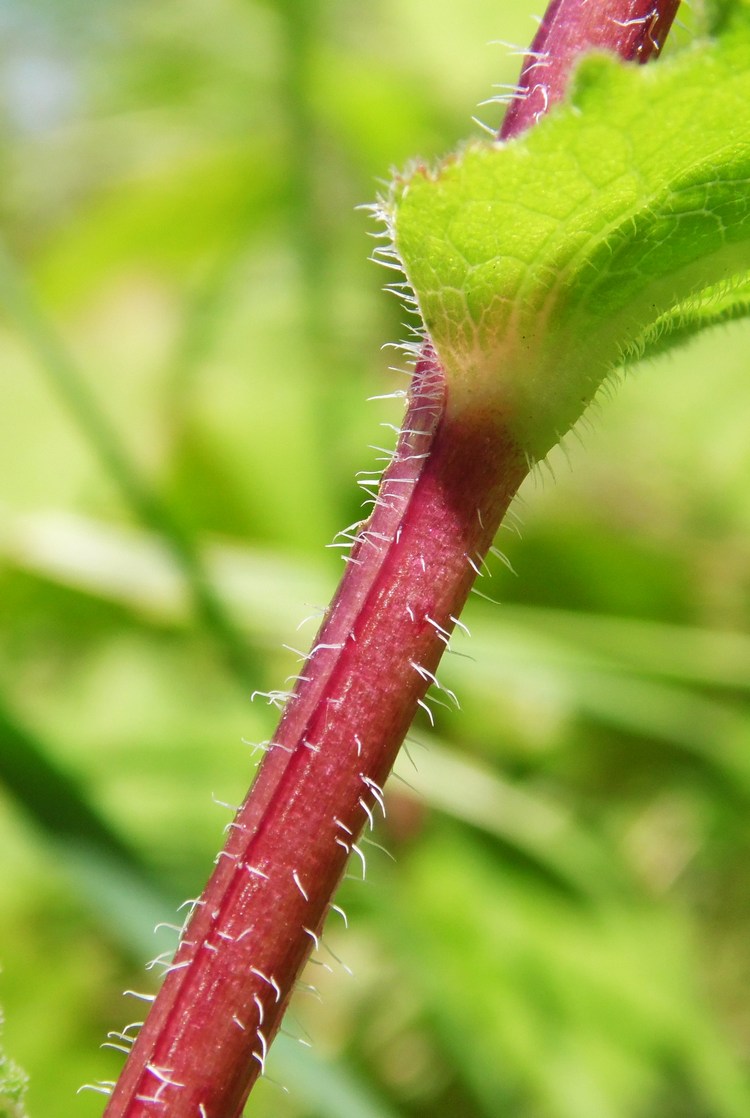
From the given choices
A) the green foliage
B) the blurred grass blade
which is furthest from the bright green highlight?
the blurred grass blade

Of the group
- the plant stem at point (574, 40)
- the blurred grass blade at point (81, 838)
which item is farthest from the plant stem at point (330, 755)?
the blurred grass blade at point (81, 838)

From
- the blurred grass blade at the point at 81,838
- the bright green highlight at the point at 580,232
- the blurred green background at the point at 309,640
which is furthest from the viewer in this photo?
the blurred green background at the point at 309,640

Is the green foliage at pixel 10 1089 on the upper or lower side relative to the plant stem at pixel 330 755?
lower

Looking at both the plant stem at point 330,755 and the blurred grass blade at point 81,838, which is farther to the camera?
the blurred grass blade at point 81,838

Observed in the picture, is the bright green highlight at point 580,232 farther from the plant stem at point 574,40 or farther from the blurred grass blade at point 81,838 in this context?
the blurred grass blade at point 81,838

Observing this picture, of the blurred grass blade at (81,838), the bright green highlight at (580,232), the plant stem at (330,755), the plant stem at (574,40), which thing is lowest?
the blurred grass blade at (81,838)

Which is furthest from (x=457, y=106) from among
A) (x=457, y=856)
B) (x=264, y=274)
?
(x=457, y=856)

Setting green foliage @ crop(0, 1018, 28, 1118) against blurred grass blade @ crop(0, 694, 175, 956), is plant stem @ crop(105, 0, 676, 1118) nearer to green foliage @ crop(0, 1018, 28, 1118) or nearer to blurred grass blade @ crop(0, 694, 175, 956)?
green foliage @ crop(0, 1018, 28, 1118)
